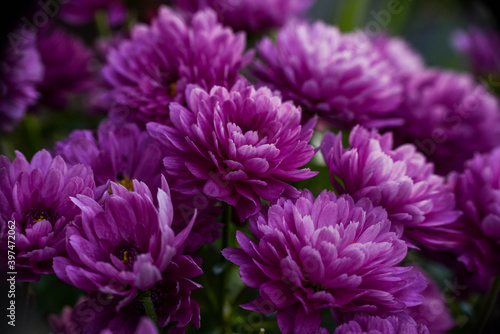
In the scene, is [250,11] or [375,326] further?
[250,11]

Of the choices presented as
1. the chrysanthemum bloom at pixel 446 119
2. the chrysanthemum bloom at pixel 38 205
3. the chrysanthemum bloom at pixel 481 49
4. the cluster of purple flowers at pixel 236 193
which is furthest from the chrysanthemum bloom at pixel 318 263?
A: the chrysanthemum bloom at pixel 481 49

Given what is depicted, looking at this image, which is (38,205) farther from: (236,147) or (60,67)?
(60,67)

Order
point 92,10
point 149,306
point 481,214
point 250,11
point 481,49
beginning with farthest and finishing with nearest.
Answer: point 481,49 < point 92,10 < point 250,11 < point 481,214 < point 149,306

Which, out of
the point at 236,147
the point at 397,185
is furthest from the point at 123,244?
the point at 397,185

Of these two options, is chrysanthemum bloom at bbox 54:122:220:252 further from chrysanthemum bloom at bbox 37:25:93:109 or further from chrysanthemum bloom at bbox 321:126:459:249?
chrysanthemum bloom at bbox 37:25:93:109

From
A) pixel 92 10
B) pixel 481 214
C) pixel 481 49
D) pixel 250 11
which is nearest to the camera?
pixel 481 214

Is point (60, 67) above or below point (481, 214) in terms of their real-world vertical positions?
below

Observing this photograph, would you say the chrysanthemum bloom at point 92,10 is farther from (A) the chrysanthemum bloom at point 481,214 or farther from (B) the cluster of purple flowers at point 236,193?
(A) the chrysanthemum bloom at point 481,214
